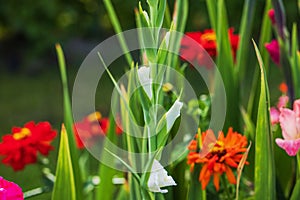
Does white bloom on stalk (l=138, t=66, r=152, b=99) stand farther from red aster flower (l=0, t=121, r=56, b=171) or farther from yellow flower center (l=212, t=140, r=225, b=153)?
red aster flower (l=0, t=121, r=56, b=171)

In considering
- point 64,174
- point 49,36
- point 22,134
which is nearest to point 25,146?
point 22,134

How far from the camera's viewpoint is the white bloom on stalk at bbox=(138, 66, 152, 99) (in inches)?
39.2

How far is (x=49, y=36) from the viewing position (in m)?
4.23

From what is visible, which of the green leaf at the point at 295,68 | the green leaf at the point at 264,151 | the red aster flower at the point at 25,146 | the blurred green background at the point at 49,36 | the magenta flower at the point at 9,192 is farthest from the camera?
the blurred green background at the point at 49,36

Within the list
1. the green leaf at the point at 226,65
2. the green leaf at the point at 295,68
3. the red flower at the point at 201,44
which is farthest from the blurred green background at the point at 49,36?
the green leaf at the point at 295,68

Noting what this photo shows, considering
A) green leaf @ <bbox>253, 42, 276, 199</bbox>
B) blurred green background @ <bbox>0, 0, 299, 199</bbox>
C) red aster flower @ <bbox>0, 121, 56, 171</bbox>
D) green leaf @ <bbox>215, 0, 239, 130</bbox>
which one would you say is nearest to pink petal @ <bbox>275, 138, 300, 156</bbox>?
green leaf @ <bbox>253, 42, 276, 199</bbox>

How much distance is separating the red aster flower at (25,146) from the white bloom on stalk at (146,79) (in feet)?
1.64

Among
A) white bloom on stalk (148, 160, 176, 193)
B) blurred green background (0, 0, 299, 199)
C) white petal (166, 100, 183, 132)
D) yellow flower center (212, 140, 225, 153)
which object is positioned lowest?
white bloom on stalk (148, 160, 176, 193)

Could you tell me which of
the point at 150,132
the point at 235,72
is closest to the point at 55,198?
the point at 150,132

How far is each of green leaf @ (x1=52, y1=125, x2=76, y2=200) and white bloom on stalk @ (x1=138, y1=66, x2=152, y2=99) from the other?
0.21 m

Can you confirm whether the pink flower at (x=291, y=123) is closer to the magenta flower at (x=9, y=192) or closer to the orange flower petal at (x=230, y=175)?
the orange flower petal at (x=230, y=175)

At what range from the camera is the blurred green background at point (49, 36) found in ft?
13.1

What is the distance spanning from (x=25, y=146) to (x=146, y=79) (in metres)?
0.51

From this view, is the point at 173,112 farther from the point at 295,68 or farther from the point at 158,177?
the point at 295,68
